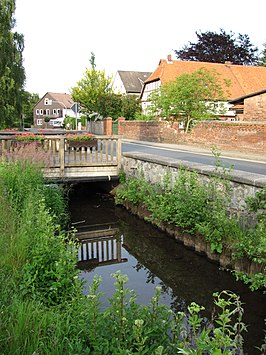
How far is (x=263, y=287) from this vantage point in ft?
18.9

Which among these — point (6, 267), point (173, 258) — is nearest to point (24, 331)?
point (6, 267)

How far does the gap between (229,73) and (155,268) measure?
39260 mm

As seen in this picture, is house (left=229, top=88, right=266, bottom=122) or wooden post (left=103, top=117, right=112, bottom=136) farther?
wooden post (left=103, top=117, right=112, bottom=136)

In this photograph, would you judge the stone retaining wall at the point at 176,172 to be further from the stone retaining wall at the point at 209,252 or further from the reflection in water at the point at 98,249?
the reflection in water at the point at 98,249

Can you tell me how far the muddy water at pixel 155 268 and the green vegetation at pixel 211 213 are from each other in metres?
0.36

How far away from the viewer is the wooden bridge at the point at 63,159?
10.3 metres

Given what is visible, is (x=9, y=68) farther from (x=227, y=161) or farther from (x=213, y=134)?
(x=227, y=161)

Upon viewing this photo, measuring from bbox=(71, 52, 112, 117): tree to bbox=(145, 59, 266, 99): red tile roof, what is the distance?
6.40 meters

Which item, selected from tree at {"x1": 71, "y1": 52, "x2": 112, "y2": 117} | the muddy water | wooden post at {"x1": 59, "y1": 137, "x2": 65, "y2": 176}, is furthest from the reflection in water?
tree at {"x1": 71, "y1": 52, "x2": 112, "y2": 117}

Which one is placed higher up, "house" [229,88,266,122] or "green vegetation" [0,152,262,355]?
"house" [229,88,266,122]

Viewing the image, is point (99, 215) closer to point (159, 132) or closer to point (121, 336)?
point (121, 336)

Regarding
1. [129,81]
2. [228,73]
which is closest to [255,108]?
[228,73]

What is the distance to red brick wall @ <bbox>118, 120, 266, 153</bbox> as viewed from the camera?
1884 cm

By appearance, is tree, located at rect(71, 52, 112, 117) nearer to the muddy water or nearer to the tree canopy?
the tree canopy
